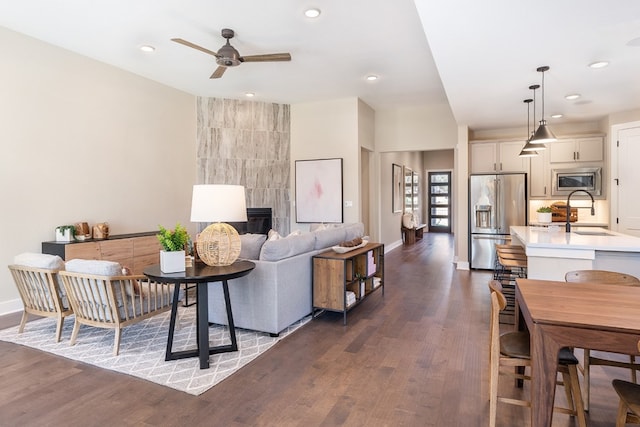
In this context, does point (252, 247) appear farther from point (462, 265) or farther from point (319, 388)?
point (462, 265)

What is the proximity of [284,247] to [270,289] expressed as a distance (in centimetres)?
42

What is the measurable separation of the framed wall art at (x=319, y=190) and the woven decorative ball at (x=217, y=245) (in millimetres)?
4196

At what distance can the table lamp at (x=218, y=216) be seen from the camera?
2904 millimetres

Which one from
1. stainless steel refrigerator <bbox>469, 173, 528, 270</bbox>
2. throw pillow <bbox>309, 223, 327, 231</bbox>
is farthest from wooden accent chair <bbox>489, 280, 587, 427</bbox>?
stainless steel refrigerator <bbox>469, 173, 528, 270</bbox>

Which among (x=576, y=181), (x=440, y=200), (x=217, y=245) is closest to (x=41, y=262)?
(x=217, y=245)

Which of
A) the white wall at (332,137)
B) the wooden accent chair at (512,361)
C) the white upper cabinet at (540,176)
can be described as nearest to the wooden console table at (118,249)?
the white wall at (332,137)

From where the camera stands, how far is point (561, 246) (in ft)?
10.3

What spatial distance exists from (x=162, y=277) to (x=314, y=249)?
1.80 m

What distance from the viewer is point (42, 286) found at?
3.42 m

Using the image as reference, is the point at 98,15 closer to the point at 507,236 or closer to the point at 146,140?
the point at 146,140

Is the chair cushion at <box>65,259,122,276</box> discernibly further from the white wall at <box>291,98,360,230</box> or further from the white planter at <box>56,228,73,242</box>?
the white wall at <box>291,98,360,230</box>

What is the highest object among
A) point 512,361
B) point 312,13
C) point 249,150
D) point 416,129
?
point 312,13

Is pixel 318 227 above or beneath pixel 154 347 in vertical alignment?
above

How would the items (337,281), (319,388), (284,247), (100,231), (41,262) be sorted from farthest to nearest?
1. (100,231)
2. (337,281)
3. (284,247)
4. (41,262)
5. (319,388)
